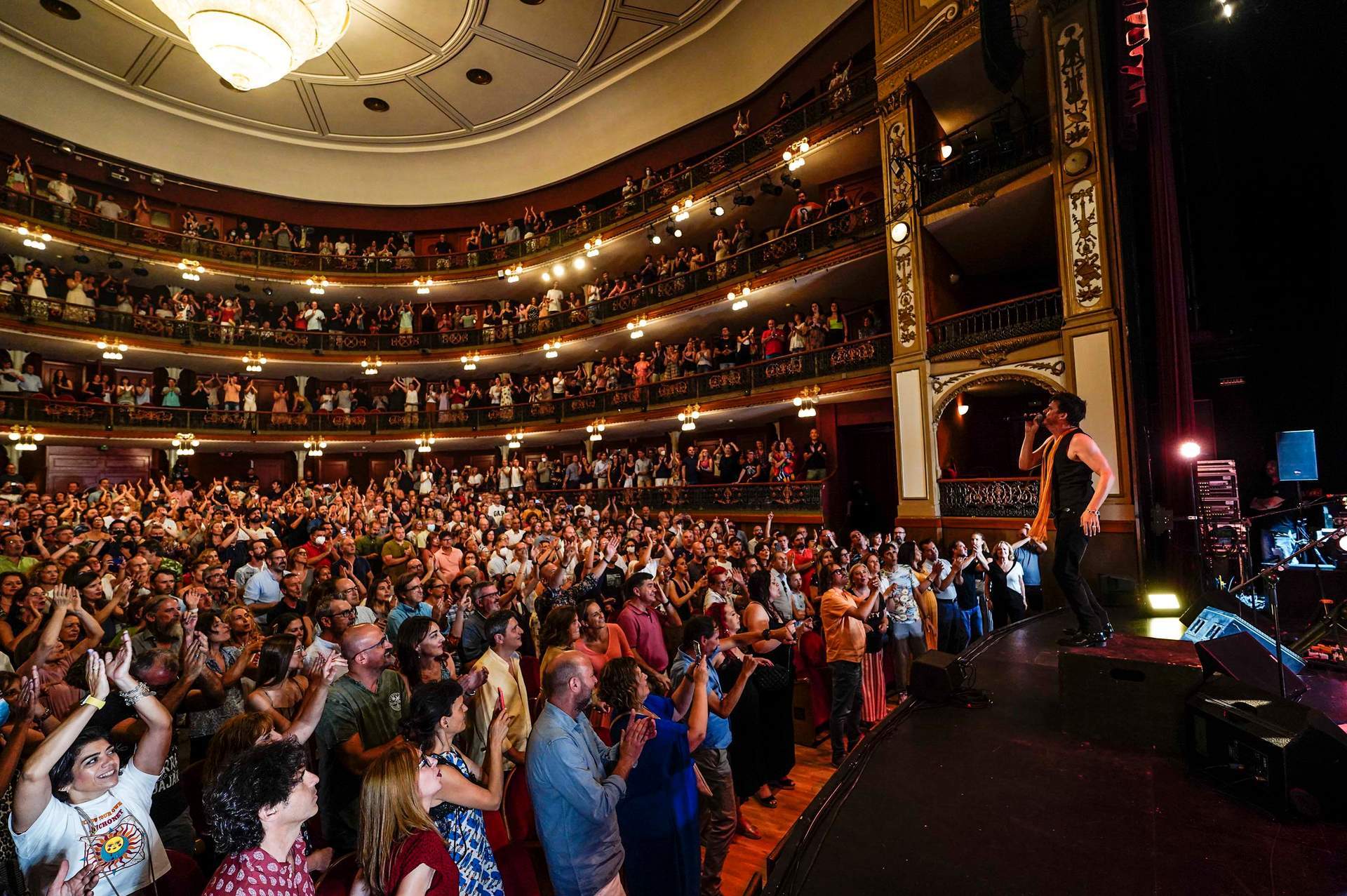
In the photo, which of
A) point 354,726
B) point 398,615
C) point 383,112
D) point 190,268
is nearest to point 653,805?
point 354,726

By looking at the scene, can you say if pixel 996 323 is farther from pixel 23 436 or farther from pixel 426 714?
pixel 23 436

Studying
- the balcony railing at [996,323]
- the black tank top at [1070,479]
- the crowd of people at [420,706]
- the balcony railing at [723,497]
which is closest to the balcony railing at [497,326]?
the balcony railing at [996,323]

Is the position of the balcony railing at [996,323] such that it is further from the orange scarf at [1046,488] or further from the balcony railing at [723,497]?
the orange scarf at [1046,488]

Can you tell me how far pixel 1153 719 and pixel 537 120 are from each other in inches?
823

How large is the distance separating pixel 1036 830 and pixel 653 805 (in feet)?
4.79

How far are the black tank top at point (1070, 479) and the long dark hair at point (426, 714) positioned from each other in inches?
148

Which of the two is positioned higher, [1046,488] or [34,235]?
[34,235]

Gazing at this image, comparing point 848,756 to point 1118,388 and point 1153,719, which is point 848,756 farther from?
point 1118,388

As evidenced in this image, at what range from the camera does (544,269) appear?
60.7 feet

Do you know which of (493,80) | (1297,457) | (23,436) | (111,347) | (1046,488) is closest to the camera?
(1046,488)

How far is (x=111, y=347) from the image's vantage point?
15688mm

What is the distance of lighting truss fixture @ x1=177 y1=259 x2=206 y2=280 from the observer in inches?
675

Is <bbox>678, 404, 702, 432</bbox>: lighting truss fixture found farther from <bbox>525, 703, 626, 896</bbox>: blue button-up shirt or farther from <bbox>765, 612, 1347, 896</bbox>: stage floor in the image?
<bbox>525, 703, 626, 896</bbox>: blue button-up shirt

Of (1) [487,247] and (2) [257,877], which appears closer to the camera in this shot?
(2) [257,877]
